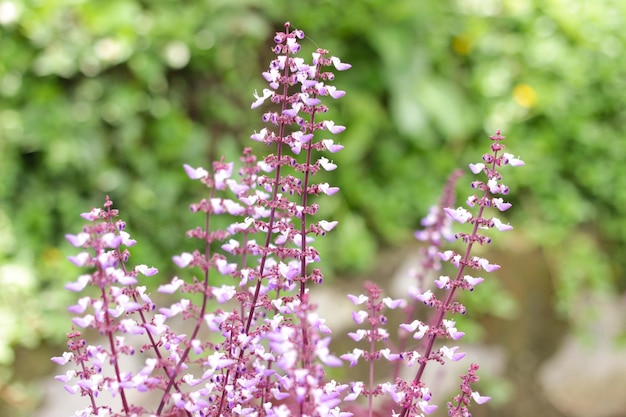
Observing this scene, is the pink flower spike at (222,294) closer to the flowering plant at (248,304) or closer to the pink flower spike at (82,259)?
the flowering plant at (248,304)

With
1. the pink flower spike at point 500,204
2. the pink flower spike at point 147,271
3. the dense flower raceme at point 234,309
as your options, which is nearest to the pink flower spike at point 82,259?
the dense flower raceme at point 234,309

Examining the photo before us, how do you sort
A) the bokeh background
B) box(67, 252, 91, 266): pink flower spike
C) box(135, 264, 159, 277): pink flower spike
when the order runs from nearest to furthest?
1. box(67, 252, 91, 266): pink flower spike
2. box(135, 264, 159, 277): pink flower spike
3. the bokeh background

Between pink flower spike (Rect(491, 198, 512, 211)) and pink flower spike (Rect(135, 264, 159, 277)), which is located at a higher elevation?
pink flower spike (Rect(491, 198, 512, 211))

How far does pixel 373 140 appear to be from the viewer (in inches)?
154

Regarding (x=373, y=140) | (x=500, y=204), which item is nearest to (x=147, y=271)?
(x=500, y=204)

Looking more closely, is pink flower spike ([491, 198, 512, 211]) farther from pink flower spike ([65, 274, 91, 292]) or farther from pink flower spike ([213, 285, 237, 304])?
pink flower spike ([65, 274, 91, 292])

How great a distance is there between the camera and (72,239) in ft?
2.88

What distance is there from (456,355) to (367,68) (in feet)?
10.0

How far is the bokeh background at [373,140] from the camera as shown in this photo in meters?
3.26

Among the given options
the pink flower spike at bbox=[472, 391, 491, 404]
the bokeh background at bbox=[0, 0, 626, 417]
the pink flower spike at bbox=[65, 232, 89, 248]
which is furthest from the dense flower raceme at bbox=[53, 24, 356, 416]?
the bokeh background at bbox=[0, 0, 626, 417]

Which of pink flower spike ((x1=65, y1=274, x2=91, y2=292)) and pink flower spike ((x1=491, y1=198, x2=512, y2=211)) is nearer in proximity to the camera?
pink flower spike ((x1=65, y1=274, x2=91, y2=292))

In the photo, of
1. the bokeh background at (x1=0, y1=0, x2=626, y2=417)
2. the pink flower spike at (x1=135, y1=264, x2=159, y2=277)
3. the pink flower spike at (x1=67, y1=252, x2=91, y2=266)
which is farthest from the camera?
the bokeh background at (x1=0, y1=0, x2=626, y2=417)

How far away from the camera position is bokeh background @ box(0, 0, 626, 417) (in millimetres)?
3264

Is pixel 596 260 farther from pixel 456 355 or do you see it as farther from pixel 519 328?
pixel 456 355
